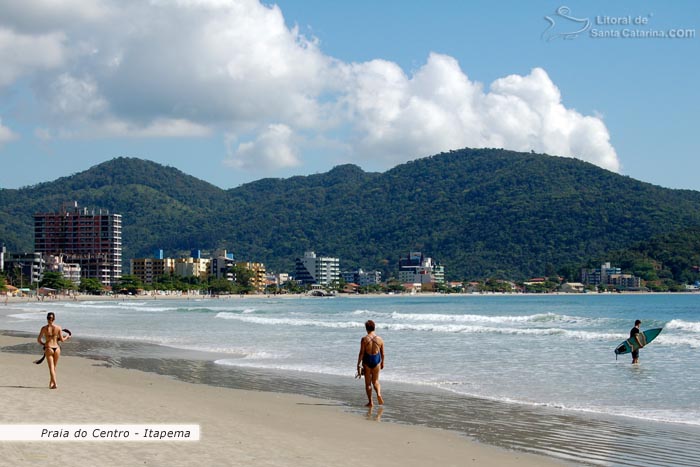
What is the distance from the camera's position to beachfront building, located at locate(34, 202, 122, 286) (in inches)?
6939

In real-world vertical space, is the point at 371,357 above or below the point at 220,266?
below

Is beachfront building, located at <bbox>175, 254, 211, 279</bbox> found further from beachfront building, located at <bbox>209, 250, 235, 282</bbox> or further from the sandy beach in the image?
the sandy beach

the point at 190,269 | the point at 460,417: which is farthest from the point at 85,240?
the point at 460,417

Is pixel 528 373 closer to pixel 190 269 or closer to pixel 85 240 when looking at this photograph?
pixel 190 269

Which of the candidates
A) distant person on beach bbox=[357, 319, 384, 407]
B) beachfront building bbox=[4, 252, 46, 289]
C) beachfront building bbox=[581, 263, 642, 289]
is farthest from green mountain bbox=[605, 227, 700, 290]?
distant person on beach bbox=[357, 319, 384, 407]

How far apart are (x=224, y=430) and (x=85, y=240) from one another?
182652mm

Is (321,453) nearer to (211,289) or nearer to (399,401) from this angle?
(399,401)

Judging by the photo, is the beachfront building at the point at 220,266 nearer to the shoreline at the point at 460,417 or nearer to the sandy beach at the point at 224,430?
the shoreline at the point at 460,417

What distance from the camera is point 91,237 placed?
596ft

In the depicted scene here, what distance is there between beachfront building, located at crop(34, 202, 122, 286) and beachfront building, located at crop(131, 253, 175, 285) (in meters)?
8.03

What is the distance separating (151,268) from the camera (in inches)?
7475

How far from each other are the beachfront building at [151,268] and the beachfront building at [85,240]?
8.03 meters

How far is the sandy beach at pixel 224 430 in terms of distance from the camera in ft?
26.3

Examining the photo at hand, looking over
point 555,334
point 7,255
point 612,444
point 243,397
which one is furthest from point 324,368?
point 7,255
